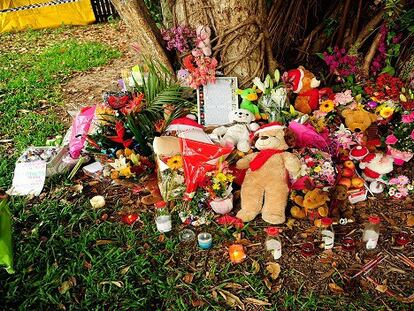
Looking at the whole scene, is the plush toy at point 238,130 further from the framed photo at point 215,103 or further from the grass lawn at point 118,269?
the grass lawn at point 118,269

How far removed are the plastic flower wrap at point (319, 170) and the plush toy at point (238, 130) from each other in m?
0.46

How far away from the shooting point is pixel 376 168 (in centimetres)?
309

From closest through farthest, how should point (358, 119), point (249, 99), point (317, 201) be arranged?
point (317, 201), point (358, 119), point (249, 99)

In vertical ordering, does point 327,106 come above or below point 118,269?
above

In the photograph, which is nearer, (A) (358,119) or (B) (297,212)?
(B) (297,212)

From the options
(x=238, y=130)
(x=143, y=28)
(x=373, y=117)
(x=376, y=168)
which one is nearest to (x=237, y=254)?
(x=238, y=130)

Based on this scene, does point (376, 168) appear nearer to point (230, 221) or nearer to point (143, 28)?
point (230, 221)

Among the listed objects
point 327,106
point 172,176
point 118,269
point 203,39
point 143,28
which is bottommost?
point 118,269

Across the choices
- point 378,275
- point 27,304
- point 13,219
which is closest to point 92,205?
point 13,219

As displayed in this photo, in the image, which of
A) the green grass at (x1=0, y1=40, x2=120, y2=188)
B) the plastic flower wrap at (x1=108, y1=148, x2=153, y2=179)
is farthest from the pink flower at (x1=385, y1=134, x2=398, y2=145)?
the green grass at (x1=0, y1=40, x2=120, y2=188)

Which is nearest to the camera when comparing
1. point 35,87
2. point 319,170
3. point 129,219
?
point 319,170

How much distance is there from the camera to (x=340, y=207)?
2920mm

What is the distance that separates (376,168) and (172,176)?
59.1 inches

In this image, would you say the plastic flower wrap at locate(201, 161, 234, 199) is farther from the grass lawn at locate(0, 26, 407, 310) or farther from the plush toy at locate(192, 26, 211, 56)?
the plush toy at locate(192, 26, 211, 56)
